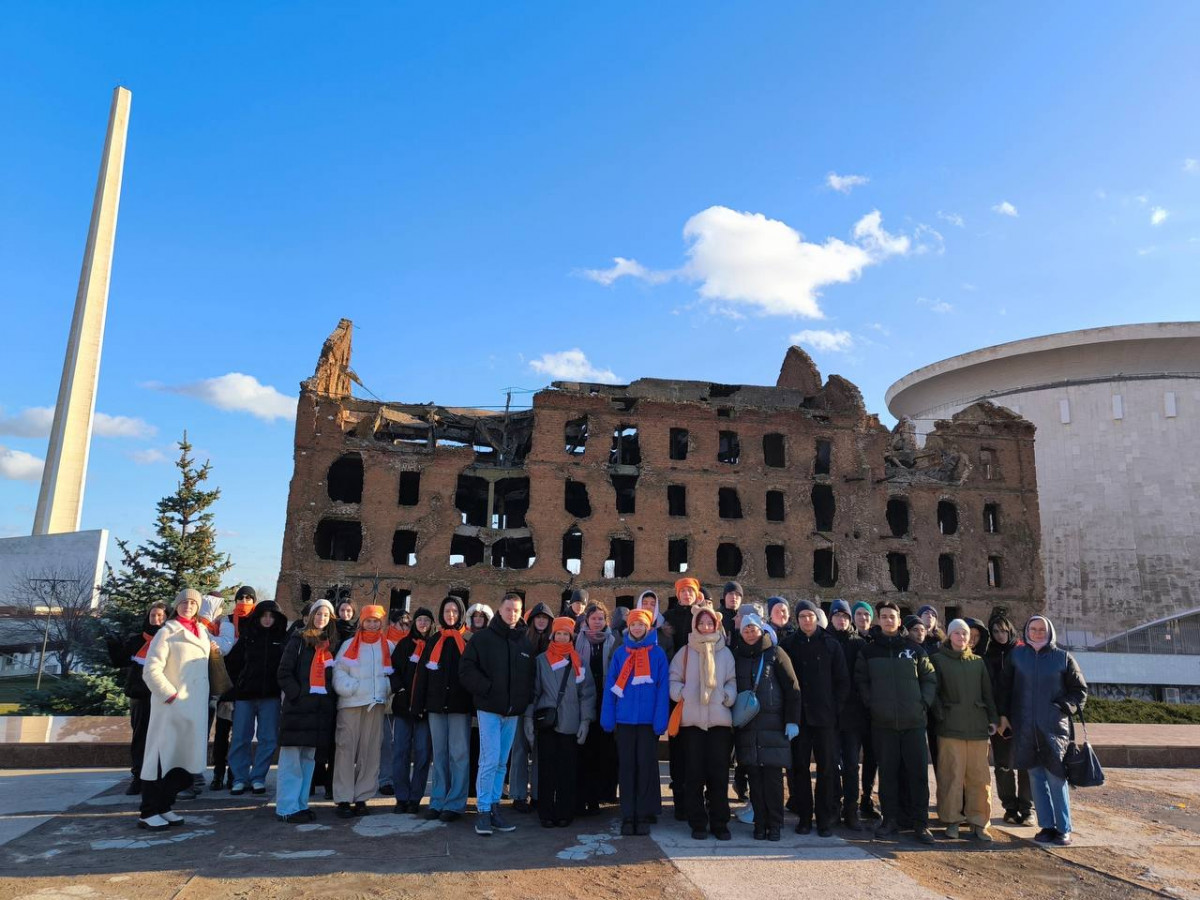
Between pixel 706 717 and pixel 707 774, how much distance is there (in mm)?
511

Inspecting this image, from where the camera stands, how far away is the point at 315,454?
2917 cm

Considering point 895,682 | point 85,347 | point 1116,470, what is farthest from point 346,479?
point 1116,470

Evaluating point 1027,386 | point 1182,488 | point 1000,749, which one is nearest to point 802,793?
point 1000,749

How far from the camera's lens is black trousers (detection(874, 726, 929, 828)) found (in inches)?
268

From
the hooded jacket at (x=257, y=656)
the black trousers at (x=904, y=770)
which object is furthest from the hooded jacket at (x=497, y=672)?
the black trousers at (x=904, y=770)

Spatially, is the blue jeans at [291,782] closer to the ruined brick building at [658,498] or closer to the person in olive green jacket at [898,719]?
the person in olive green jacket at [898,719]

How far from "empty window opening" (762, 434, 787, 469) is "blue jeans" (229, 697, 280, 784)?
26.6 meters

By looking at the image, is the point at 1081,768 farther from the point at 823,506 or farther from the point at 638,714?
A: the point at 823,506

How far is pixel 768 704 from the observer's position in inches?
263

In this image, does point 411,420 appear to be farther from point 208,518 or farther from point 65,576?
point 65,576

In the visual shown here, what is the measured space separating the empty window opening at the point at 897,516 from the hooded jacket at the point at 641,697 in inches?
1167

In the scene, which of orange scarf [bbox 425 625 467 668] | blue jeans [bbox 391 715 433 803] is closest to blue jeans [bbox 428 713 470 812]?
blue jeans [bbox 391 715 433 803]

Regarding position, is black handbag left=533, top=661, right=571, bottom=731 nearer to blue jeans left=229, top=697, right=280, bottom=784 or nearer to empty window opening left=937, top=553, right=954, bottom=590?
blue jeans left=229, top=697, right=280, bottom=784

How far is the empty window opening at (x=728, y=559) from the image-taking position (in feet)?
107
